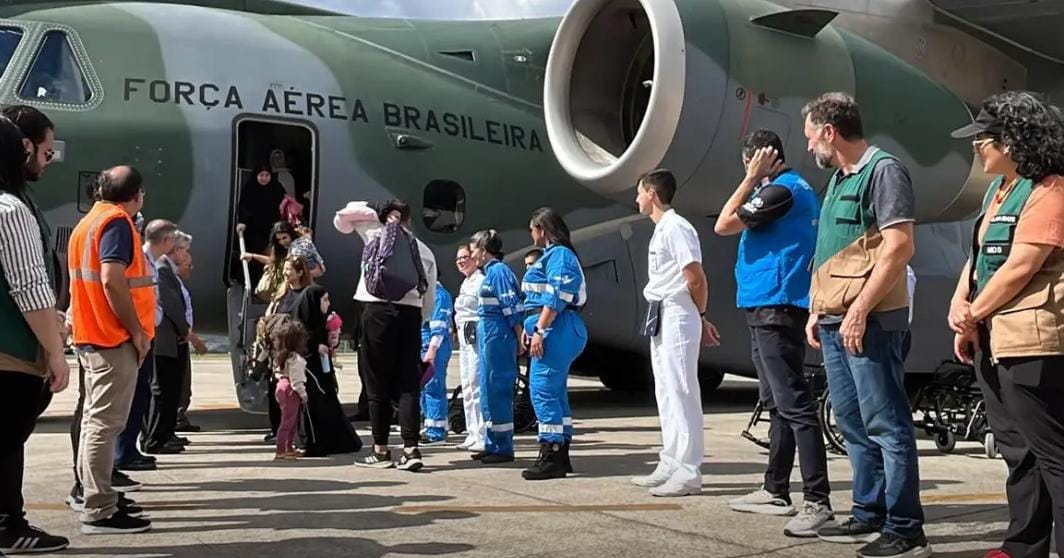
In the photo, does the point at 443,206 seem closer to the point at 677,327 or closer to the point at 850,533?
the point at 677,327

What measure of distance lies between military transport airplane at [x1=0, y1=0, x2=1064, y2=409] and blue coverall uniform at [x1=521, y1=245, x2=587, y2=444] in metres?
2.06

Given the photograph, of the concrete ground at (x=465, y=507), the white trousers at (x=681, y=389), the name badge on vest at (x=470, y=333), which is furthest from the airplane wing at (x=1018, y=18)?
the white trousers at (x=681, y=389)

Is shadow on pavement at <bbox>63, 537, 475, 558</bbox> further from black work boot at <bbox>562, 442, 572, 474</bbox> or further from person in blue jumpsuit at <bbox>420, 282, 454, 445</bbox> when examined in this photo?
person in blue jumpsuit at <bbox>420, 282, 454, 445</bbox>

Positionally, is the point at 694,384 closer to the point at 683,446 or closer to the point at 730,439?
the point at 683,446

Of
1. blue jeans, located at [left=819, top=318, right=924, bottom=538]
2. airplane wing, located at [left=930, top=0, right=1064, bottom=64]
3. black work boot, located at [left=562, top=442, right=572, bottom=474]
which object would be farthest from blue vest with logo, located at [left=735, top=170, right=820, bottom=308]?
airplane wing, located at [left=930, top=0, right=1064, bottom=64]

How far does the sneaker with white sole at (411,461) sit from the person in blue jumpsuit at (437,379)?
1447 millimetres

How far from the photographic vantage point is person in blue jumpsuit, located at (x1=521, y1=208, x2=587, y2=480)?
229 inches

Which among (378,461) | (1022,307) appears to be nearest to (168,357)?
(378,461)

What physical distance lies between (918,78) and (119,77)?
262 inches

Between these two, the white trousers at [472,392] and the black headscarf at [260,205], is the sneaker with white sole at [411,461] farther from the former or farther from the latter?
the black headscarf at [260,205]

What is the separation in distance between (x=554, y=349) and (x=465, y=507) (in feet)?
4.18

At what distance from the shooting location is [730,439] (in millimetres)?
7859

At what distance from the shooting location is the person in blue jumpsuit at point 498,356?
21.1 ft

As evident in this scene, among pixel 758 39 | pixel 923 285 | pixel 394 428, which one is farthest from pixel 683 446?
pixel 923 285
